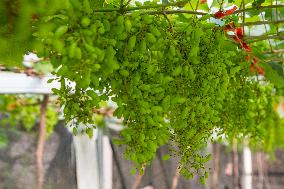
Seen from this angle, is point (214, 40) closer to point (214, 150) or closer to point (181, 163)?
point (181, 163)

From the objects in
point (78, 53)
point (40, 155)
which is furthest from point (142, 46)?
point (40, 155)

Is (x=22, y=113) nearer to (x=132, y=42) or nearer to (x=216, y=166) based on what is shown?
(x=216, y=166)

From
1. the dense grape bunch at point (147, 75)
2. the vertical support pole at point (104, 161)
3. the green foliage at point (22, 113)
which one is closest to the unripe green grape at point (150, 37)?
the dense grape bunch at point (147, 75)

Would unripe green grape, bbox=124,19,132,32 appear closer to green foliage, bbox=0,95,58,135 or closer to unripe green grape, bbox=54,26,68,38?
unripe green grape, bbox=54,26,68,38

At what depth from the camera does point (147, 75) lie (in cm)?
141

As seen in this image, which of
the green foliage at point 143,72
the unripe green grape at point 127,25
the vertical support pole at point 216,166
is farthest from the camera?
the vertical support pole at point 216,166

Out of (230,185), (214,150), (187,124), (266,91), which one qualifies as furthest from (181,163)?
(230,185)

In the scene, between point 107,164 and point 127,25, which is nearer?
point 127,25

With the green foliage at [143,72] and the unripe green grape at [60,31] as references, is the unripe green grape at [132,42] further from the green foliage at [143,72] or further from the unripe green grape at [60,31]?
the unripe green grape at [60,31]

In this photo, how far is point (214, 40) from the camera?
151 cm

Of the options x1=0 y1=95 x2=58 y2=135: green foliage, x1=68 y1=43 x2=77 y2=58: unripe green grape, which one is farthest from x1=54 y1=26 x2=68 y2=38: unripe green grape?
x1=0 y1=95 x2=58 y2=135: green foliage

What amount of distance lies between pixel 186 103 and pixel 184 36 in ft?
0.56

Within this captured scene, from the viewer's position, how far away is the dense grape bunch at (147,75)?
1201mm

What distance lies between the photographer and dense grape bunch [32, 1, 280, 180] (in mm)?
1201
